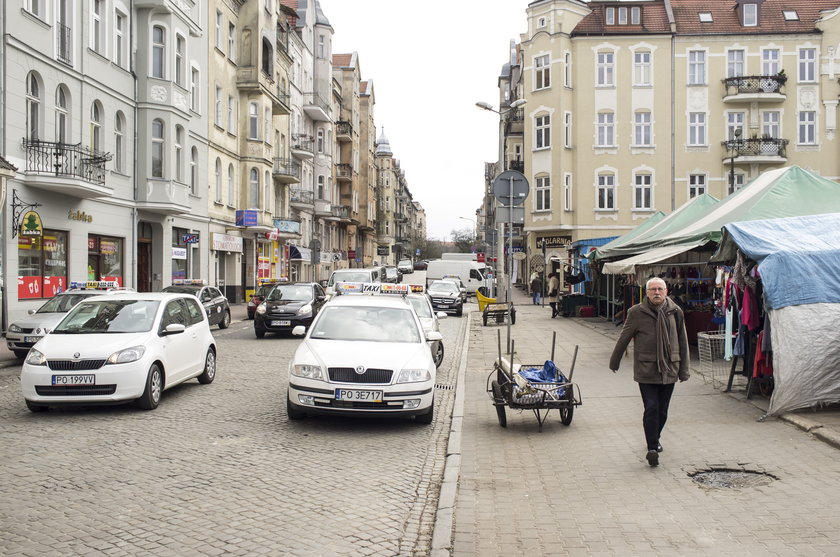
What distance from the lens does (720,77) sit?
1796 inches

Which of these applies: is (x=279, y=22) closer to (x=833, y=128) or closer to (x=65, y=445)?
(x=833, y=128)

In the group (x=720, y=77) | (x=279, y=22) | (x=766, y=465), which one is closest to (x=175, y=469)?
(x=766, y=465)

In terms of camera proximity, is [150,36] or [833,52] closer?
[150,36]

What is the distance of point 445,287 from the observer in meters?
35.0

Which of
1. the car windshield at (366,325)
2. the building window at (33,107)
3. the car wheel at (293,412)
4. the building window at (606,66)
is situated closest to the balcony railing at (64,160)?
the building window at (33,107)

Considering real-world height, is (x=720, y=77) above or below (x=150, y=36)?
above

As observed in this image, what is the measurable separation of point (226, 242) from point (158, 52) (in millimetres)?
10769

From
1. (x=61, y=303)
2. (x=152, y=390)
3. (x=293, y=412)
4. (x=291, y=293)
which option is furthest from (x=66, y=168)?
(x=293, y=412)

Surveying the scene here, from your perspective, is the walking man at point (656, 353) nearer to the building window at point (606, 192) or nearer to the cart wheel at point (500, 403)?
the cart wheel at point (500, 403)

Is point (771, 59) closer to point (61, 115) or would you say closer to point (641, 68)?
point (641, 68)

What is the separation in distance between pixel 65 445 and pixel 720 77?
4560cm

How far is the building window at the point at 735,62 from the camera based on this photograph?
45625 mm

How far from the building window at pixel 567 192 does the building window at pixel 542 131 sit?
7.49 feet

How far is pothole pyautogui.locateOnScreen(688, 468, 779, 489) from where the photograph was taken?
6.56 m
